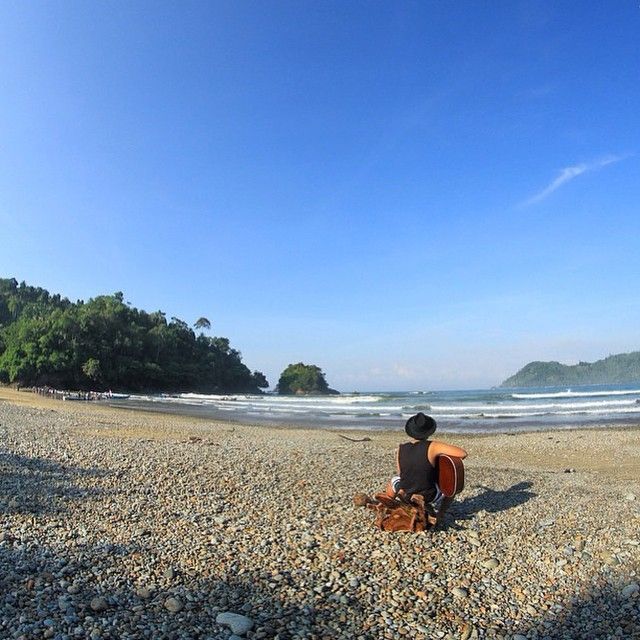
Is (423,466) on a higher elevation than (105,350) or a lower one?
lower

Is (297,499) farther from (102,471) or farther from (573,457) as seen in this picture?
(573,457)

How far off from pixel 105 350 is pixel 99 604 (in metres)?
85.7

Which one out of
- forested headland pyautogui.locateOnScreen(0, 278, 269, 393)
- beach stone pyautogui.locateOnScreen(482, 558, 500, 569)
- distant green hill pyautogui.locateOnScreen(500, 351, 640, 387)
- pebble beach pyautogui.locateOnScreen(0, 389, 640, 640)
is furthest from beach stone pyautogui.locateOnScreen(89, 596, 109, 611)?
distant green hill pyautogui.locateOnScreen(500, 351, 640, 387)

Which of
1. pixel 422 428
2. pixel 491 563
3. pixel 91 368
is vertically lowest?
pixel 491 563

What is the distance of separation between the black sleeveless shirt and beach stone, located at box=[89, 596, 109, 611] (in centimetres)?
379

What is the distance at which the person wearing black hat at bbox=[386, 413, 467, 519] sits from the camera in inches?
252

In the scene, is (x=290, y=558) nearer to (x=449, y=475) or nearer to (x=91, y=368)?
(x=449, y=475)

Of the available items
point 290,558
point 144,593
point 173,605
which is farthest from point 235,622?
point 290,558

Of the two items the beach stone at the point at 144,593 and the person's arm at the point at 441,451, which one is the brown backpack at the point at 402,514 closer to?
the person's arm at the point at 441,451

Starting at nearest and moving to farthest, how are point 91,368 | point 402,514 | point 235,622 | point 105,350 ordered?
point 235,622
point 402,514
point 91,368
point 105,350

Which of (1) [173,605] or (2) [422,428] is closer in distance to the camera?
(1) [173,605]

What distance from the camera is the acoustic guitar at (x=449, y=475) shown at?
633cm

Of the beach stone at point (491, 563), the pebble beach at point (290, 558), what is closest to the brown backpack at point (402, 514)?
the pebble beach at point (290, 558)

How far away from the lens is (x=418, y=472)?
6426mm
